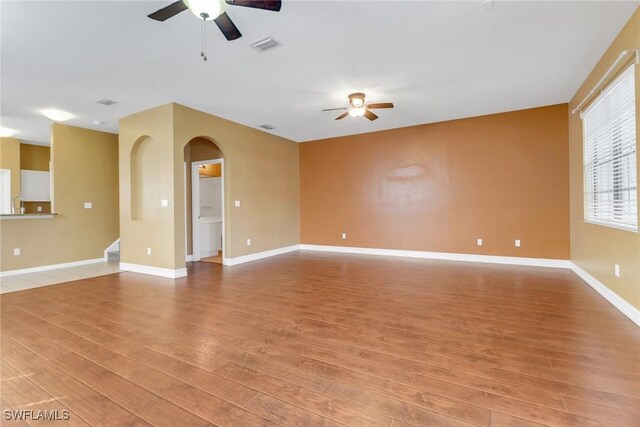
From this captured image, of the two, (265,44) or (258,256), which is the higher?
(265,44)

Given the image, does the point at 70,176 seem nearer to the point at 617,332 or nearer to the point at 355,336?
the point at 355,336

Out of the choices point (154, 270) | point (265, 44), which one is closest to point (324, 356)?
point (265, 44)

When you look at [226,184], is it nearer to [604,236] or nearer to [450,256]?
[450,256]

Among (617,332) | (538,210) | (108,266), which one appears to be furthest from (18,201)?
(538,210)

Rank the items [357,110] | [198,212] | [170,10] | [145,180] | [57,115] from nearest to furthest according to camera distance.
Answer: [170,10], [357,110], [57,115], [145,180], [198,212]

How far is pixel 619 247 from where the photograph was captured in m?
3.08

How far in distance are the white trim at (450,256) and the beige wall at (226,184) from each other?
1141 millimetres

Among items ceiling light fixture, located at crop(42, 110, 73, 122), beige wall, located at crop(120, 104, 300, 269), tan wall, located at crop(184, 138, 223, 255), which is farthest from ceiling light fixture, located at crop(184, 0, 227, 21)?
ceiling light fixture, located at crop(42, 110, 73, 122)

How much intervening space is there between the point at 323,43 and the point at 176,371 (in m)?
3.20

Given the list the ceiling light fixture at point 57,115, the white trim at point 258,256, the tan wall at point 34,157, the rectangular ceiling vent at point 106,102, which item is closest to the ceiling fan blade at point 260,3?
the rectangular ceiling vent at point 106,102

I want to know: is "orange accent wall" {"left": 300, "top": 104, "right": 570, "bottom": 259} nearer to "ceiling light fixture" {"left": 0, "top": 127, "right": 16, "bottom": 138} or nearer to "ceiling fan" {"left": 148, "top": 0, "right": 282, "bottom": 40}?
"ceiling fan" {"left": 148, "top": 0, "right": 282, "bottom": 40}

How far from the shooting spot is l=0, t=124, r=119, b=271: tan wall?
5.16 m

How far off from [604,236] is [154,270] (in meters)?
6.43

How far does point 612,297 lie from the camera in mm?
3236
